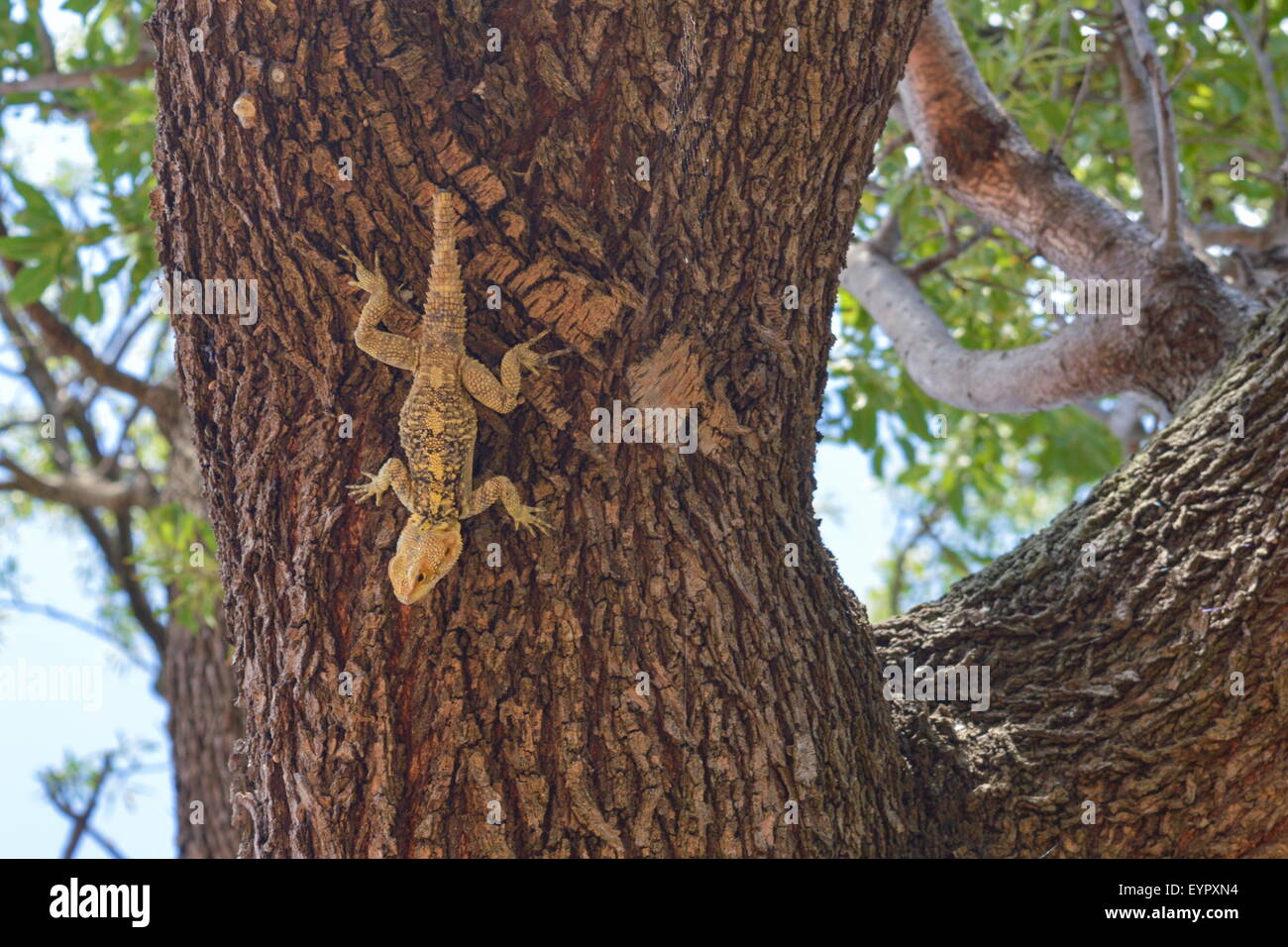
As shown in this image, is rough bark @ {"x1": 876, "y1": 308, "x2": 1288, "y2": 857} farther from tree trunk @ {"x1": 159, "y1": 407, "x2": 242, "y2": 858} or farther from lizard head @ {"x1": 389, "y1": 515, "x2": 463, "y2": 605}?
tree trunk @ {"x1": 159, "y1": 407, "x2": 242, "y2": 858}

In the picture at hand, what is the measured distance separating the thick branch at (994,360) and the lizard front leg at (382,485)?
3.07 meters

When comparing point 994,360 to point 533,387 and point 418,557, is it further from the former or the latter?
point 418,557

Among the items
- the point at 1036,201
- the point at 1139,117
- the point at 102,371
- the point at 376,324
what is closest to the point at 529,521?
the point at 376,324

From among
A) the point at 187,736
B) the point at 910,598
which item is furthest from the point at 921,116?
the point at 910,598

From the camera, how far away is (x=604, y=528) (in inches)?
123

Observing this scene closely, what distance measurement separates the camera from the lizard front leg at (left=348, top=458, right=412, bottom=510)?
3070 mm

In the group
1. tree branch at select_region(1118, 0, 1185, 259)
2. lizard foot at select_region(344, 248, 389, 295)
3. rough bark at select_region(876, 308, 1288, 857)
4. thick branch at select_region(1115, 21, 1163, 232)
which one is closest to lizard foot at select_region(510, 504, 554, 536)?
lizard foot at select_region(344, 248, 389, 295)

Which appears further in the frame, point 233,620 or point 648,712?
point 233,620

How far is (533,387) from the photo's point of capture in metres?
3.14

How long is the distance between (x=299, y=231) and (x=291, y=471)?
0.65m

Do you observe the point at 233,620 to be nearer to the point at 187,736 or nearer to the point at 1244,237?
the point at 187,736

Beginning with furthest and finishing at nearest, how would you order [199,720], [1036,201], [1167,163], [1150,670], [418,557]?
[199,720], [1036,201], [1167,163], [1150,670], [418,557]

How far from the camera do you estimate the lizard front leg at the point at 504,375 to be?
310cm

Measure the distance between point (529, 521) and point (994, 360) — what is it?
3060 mm
